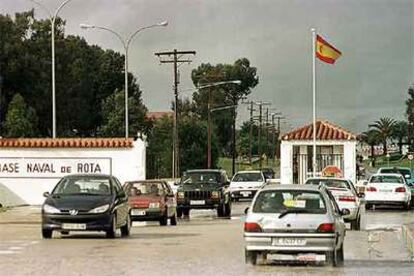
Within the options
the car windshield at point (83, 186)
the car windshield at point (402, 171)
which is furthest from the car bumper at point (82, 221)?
the car windshield at point (402, 171)

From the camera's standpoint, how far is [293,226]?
1578 cm

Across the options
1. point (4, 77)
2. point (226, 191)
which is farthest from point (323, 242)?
point (4, 77)

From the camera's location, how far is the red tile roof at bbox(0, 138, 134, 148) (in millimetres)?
40625

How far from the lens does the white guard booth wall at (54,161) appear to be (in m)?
40.6

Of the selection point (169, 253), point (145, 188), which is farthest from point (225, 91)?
point (169, 253)

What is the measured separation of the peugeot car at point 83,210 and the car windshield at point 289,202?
6889mm

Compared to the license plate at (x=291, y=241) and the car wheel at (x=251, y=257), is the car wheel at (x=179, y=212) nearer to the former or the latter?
the car wheel at (x=251, y=257)

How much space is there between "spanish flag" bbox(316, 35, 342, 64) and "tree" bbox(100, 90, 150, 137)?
37096 millimetres

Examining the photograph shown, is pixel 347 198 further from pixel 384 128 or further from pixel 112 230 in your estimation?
pixel 384 128

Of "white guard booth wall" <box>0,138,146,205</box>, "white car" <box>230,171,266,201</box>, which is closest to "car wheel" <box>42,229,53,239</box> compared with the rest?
"white guard booth wall" <box>0,138,146,205</box>

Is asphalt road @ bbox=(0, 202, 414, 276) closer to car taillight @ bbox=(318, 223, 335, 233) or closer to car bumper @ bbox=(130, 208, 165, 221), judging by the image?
car bumper @ bbox=(130, 208, 165, 221)

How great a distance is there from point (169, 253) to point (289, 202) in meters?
3.73

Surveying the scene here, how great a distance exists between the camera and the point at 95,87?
98500 millimetres

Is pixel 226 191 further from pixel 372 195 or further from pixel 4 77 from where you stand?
pixel 4 77
